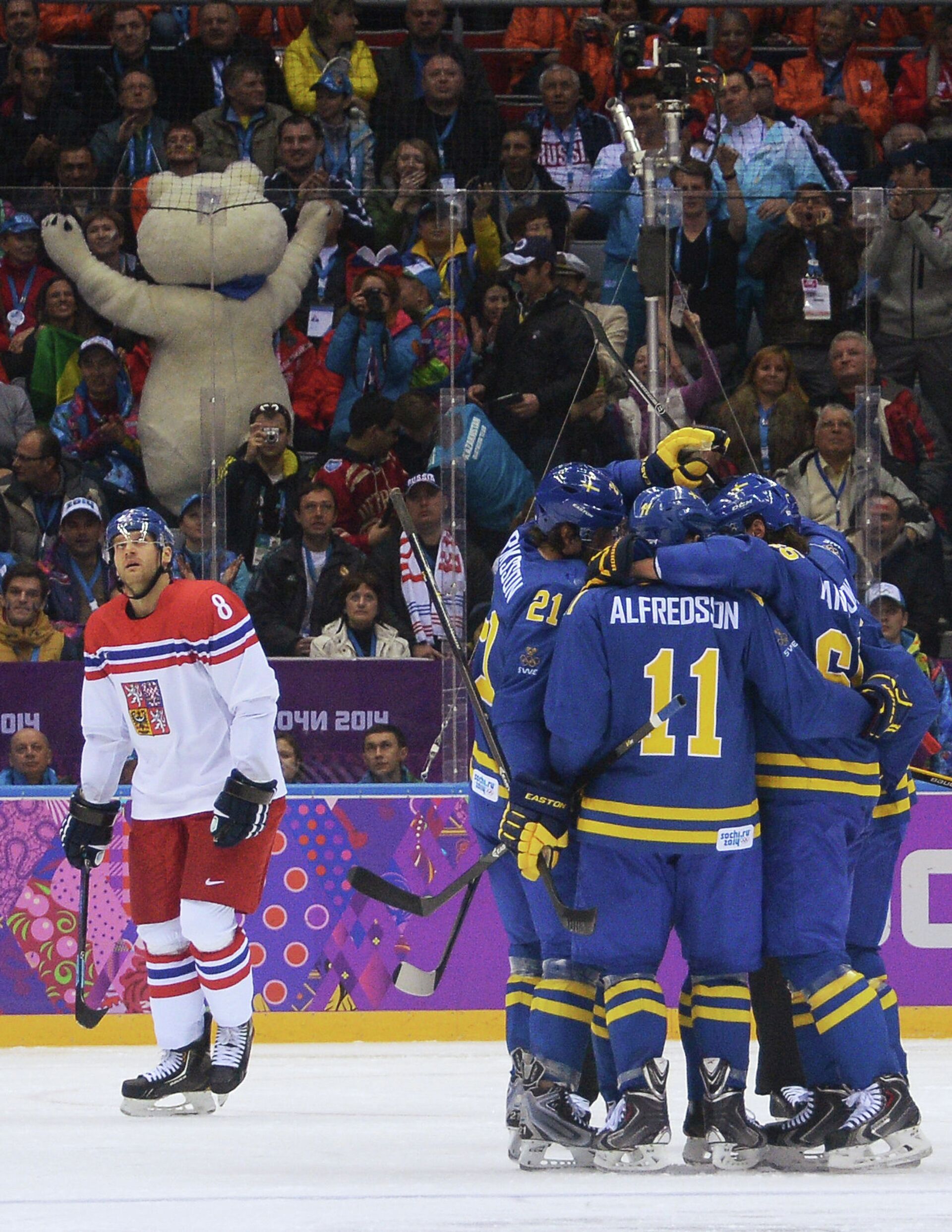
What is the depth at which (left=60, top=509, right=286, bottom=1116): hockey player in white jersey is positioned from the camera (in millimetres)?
4945

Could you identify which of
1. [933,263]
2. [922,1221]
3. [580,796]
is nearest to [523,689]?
[580,796]

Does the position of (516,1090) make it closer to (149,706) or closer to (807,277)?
(149,706)

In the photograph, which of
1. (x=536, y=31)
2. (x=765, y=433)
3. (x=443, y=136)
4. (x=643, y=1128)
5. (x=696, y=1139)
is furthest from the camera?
(x=536, y=31)

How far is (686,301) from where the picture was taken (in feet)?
22.9

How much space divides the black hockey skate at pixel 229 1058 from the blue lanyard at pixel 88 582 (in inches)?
91.3

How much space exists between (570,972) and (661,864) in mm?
331

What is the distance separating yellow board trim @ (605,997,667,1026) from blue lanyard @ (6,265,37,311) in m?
4.19

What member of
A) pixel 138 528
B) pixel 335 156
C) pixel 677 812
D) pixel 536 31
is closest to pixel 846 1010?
pixel 677 812

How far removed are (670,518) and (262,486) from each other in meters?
3.15

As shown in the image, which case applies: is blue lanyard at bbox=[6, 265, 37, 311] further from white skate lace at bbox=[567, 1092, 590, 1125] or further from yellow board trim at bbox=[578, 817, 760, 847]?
white skate lace at bbox=[567, 1092, 590, 1125]

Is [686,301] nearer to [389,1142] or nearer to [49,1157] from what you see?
[389,1142]

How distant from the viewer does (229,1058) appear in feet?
16.4

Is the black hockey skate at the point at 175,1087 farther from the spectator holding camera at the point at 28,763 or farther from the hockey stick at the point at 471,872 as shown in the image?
the spectator holding camera at the point at 28,763

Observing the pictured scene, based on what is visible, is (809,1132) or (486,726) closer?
(809,1132)
